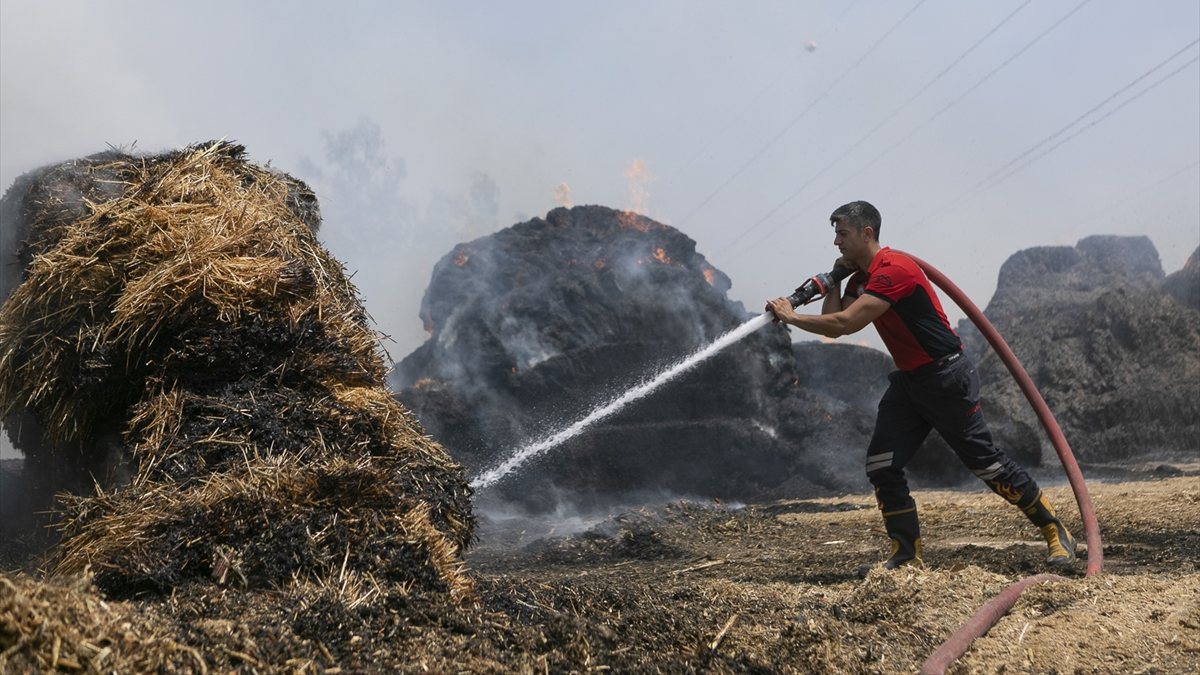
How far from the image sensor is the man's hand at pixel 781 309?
5.47m

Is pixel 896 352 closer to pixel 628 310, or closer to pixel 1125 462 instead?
pixel 628 310

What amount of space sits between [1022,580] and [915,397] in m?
1.50

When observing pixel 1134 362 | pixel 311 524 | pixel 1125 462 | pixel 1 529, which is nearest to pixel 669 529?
pixel 1 529

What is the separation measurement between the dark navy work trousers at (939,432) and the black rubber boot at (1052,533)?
7 centimetres

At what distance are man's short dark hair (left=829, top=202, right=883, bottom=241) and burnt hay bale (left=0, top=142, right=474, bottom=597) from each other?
9.33 ft

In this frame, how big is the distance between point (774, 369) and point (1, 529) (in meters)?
12.4

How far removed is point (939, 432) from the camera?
5.63 metres

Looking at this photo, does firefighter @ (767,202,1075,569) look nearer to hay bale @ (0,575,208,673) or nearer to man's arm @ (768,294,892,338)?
man's arm @ (768,294,892,338)

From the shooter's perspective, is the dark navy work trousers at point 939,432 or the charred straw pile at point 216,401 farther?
the dark navy work trousers at point 939,432

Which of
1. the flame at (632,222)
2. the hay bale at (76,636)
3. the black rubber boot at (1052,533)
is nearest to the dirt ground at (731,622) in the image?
the hay bale at (76,636)

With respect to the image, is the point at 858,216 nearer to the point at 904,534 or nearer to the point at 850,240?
the point at 850,240

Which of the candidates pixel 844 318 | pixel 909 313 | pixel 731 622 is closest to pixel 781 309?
pixel 844 318

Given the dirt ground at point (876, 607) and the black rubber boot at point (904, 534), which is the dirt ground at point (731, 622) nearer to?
the dirt ground at point (876, 607)

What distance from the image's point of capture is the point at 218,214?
4.72m
